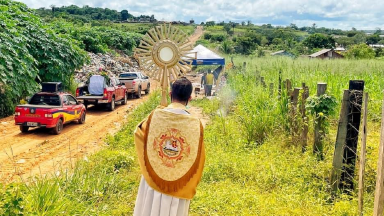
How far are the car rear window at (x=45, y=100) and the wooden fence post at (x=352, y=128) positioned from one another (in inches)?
340

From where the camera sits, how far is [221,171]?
21.6ft

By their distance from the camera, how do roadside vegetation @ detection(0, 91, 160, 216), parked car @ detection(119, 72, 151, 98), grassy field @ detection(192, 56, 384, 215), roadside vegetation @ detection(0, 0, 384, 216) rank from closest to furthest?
1. roadside vegetation @ detection(0, 91, 160, 216)
2. roadside vegetation @ detection(0, 0, 384, 216)
3. grassy field @ detection(192, 56, 384, 215)
4. parked car @ detection(119, 72, 151, 98)

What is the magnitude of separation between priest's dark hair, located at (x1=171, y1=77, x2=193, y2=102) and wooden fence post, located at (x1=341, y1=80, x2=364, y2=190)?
9.32ft

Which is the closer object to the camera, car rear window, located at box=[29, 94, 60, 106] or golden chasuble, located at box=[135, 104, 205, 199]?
golden chasuble, located at box=[135, 104, 205, 199]

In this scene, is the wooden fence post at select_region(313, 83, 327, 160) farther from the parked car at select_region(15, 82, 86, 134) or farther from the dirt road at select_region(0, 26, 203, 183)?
the parked car at select_region(15, 82, 86, 134)

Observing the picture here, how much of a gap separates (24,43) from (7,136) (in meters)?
5.17

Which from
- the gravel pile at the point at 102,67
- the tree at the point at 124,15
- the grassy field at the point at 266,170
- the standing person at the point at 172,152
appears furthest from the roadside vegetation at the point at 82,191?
the tree at the point at 124,15

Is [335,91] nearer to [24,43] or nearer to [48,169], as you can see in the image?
[48,169]

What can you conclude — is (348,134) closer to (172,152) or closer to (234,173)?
(234,173)

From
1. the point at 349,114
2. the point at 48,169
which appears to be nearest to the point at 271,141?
the point at 349,114

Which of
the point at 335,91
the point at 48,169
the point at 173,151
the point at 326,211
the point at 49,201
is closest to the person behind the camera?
the point at 173,151

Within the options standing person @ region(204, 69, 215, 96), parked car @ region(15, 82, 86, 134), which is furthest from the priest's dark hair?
standing person @ region(204, 69, 215, 96)

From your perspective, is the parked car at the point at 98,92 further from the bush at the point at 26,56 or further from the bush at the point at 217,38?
the bush at the point at 217,38

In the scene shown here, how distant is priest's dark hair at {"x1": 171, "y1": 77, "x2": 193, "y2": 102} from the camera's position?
344 centimetres
